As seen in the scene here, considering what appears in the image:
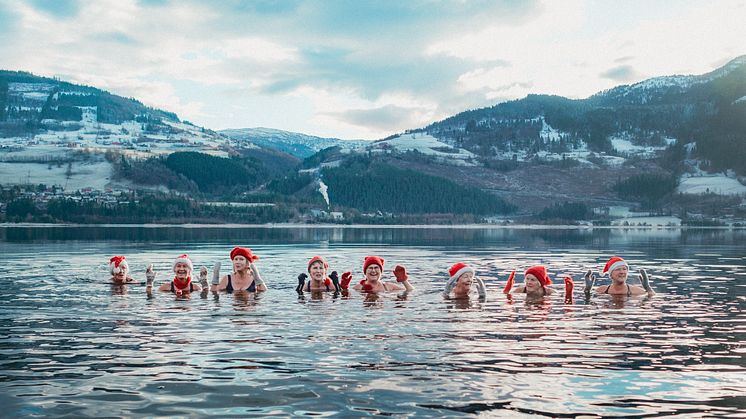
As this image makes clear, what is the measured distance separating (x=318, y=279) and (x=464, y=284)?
6.15 metres

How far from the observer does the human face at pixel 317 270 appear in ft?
102

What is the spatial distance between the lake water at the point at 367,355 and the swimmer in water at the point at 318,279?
2.15 ft

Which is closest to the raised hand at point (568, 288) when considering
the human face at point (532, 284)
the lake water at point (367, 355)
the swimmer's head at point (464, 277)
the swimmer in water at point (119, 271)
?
the lake water at point (367, 355)

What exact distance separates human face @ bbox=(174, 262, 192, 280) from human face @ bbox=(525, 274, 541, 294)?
1419 centimetres

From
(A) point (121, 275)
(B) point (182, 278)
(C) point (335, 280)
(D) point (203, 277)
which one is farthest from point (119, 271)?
(C) point (335, 280)

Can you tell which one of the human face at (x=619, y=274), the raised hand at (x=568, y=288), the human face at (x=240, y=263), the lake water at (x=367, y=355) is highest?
the human face at (x=240, y=263)

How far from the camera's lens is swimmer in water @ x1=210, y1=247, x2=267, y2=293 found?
3133 centimetres

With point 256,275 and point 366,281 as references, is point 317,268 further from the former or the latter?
point 256,275

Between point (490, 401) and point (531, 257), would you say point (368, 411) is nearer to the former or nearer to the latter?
point (490, 401)

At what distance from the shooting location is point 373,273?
3148 centimetres

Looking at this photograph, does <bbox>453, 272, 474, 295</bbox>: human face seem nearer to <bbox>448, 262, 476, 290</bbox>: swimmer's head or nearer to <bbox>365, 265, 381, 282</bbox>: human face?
<bbox>448, 262, 476, 290</bbox>: swimmer's head

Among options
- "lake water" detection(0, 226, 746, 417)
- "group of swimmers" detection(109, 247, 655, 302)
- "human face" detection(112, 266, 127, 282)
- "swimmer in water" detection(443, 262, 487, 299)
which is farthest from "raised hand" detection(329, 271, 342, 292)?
"human face" detection(112, 266, 127, 282)

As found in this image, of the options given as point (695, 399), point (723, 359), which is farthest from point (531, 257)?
point (695, 399)

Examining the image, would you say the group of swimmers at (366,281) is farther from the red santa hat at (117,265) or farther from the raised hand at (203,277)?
the red santa hat at (117,265)
